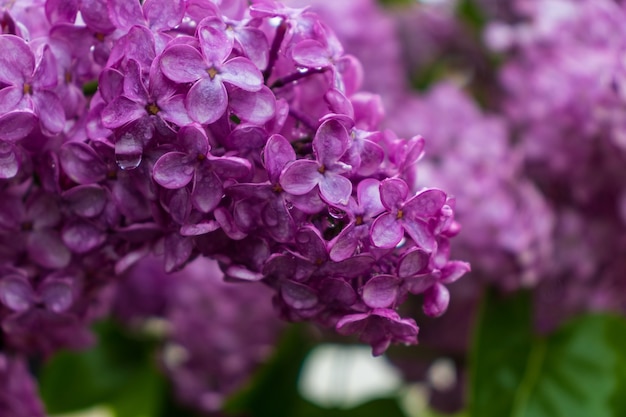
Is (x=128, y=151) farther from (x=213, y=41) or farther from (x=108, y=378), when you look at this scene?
(x=108, y=378)

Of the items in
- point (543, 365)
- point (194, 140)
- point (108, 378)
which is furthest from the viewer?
point (108, 378)

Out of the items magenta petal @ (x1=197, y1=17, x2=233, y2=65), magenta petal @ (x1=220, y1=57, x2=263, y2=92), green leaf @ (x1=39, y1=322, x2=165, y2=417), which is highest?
→ magenta petal @ (x1=197, y1=17, x2=233, y2=65)

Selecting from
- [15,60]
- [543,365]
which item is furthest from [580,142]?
[15,60]

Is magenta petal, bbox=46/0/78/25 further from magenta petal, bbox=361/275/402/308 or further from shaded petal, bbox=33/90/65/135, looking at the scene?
magenta petal, bbox=361/275/402/308

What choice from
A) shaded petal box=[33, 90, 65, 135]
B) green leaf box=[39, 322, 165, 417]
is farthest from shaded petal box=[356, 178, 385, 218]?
green leaf box=[39, 322, 165, 417]

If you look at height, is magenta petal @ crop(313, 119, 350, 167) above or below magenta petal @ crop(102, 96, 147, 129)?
above

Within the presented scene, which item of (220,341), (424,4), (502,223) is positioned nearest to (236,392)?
(220,341)

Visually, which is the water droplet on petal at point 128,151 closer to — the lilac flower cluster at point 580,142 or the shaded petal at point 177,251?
the shaded petal at point 177,251

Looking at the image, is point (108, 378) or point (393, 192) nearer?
point (393, 192)
